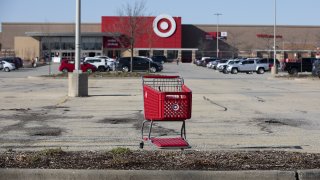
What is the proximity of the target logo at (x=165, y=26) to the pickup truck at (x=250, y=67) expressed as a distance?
43547mm

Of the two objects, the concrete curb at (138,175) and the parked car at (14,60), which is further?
the parked car at (14,60)

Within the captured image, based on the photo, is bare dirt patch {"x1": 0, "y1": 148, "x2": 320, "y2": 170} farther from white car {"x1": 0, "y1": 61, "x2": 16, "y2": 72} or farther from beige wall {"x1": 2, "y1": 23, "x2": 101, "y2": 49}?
beige wall {"x1": 2, "y1": 23, "x2": 101, "y2": 49}

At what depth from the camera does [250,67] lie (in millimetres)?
62875

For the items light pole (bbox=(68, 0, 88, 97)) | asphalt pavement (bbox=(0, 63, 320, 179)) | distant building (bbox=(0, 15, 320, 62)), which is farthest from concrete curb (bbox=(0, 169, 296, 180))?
distant building (bbox=(0, 15, 320, 62))

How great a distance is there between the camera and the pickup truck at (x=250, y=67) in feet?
205

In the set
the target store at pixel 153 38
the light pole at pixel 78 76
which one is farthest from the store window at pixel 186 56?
the light pole at pixel 78 76

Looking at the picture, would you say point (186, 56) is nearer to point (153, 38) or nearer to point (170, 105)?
point (153, 38)

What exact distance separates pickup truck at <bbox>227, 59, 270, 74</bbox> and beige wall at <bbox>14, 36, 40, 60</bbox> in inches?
2250

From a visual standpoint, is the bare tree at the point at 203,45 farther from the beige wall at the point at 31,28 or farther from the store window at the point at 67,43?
the store window at the point at 67,43

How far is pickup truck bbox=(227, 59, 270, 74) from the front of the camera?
6247 cm

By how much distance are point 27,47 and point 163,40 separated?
90.2 ft

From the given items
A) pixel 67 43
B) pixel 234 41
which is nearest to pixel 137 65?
pixel 67 43

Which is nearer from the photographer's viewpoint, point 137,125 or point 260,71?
point 137,125

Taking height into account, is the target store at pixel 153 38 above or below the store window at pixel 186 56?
above
